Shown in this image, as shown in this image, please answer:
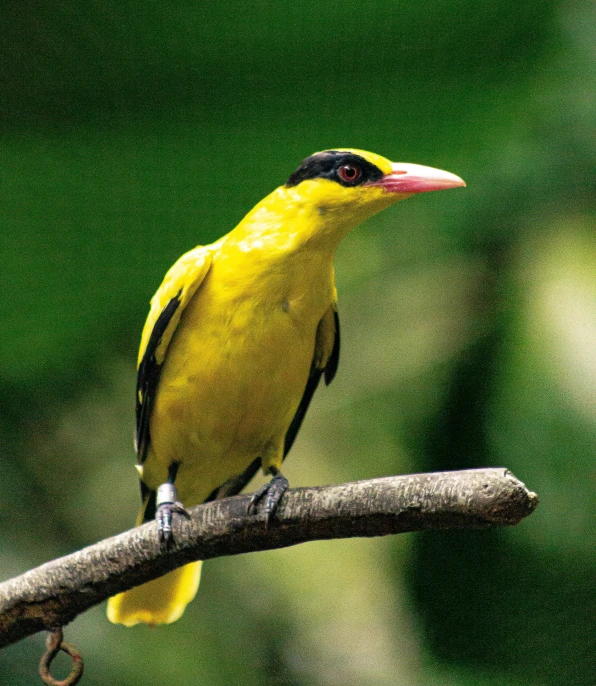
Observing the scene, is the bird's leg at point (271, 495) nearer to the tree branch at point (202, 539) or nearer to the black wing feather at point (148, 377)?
the tree branch at point (202, 539)

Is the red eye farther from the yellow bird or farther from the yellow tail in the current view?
the yellow tail

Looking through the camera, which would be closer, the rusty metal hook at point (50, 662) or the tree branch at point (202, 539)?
the tree branch at point (202, 539)

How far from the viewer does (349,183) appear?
9.05 ft

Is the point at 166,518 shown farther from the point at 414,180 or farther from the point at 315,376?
the point at 414,180

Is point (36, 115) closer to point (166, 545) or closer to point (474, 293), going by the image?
point (166, 545)

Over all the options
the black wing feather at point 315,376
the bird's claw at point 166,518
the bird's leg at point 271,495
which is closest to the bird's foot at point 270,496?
the bird's leg at point 271,495

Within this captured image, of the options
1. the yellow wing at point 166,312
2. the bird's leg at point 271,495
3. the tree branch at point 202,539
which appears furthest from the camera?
the yellow wing at point 166,312

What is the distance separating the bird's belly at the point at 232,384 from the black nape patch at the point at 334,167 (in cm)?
44

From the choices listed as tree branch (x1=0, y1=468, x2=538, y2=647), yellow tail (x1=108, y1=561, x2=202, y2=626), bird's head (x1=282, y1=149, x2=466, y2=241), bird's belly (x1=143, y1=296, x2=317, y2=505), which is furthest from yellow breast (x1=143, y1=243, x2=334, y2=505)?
yellow tail (x1=108, y1=561, x2=202, y2=626)

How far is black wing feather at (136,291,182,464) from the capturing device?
281 centimetres

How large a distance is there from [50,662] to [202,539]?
49cm

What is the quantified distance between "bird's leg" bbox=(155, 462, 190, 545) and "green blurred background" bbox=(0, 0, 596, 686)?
0.60 m

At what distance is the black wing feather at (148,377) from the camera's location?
281 centimetres

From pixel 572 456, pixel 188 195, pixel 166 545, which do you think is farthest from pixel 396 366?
pixel 166 545
